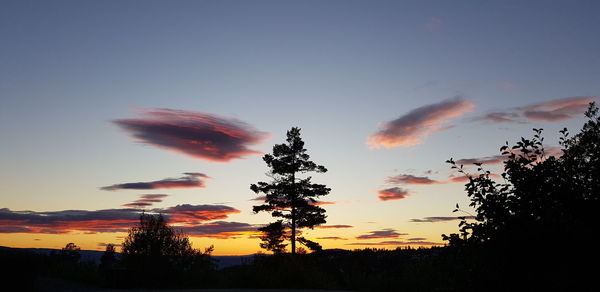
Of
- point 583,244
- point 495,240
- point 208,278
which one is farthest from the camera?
point 208,278

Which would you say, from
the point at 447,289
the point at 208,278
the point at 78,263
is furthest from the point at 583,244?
the point at 78,263

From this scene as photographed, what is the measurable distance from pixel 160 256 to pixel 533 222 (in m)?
18.4

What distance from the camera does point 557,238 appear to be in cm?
765

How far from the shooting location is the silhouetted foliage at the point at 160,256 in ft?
64.5

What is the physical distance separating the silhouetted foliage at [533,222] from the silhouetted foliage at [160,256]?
13931 millimetres

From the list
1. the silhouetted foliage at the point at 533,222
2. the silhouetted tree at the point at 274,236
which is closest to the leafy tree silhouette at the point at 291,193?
the silhouetted tree at the point at 274,236

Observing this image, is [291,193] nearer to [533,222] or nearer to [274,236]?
[274,236]

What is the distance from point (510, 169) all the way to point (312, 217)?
114 feet

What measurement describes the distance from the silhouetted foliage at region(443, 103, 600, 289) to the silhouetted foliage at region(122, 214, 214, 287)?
45.7 ft

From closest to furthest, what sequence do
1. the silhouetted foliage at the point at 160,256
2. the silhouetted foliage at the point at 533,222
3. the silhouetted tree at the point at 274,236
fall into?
the silhouetted foliage at the point at 533,222 → the silhouetted foliage at the point at 160,256 → the silhouetted tree at the point at 274,236

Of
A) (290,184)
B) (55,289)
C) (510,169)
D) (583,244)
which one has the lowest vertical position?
(55,289)

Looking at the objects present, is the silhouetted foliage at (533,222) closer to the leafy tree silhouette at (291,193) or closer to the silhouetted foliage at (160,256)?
the silhouetted foliage at (160,256)

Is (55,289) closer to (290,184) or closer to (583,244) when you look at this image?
(583,244)

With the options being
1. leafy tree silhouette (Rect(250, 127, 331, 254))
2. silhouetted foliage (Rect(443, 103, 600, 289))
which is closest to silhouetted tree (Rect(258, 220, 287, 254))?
leafy tree silhouette (Rect(250, 127, 331, 254))
